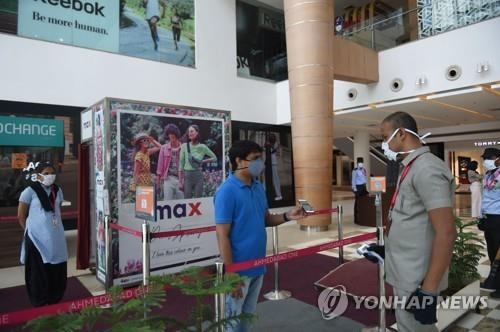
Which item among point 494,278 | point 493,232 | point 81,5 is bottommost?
point 494,278

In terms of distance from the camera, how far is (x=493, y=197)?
355cm

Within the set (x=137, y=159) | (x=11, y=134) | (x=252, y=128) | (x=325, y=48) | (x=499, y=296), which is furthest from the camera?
(x=252, y=128)

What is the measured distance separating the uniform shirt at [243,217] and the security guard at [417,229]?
734 millimetres

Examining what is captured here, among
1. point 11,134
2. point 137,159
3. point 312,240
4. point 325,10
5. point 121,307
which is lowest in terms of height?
point 312,240

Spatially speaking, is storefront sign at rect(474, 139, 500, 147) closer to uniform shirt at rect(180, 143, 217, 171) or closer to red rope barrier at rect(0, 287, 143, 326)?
uniform shirt at rect(180, 143, 217, 171)

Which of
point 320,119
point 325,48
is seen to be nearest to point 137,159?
point 320,119

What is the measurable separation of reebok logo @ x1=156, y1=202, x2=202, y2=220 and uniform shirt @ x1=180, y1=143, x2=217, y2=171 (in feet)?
1.55

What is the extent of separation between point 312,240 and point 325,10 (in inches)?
200

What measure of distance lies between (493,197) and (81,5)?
8041 mm

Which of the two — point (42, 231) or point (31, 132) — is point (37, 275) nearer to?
point (42, 231)

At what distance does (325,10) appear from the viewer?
772cm

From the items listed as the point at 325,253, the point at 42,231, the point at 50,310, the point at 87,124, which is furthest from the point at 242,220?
the point at 325,253

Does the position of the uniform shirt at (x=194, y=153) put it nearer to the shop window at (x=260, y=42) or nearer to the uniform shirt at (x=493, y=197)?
the uniform shirt at (x=493, y=197)

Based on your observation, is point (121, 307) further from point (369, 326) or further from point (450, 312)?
point (450, 312)
